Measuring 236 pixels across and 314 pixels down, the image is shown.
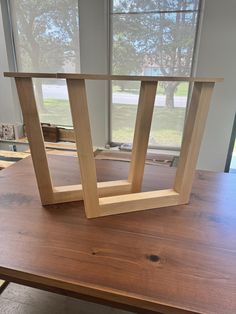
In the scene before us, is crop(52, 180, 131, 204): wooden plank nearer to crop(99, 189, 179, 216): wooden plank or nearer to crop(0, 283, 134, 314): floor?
crop(99, 189, 179, 216): wooden plank

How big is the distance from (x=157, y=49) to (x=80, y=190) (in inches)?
64.1

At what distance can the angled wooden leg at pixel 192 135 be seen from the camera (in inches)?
22.7

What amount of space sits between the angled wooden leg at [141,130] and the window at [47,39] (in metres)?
1.70

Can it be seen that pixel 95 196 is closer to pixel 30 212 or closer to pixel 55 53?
pixel 30 212

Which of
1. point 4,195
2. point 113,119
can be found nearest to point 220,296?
point 4,195

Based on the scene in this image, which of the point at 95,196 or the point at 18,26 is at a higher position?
the point at 18,26

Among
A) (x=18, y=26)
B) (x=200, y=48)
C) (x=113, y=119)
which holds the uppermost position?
(x=18, y=26)

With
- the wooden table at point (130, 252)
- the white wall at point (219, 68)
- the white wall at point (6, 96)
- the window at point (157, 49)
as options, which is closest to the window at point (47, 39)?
the white wall at point (6, 96)

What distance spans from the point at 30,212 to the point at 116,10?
186 centimetres

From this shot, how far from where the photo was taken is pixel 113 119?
220 cm

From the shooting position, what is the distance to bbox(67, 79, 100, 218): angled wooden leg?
50 cm

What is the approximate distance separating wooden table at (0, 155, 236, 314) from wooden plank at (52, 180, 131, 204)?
0.07 ft

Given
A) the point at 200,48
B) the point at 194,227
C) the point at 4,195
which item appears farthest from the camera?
the point at 200,48

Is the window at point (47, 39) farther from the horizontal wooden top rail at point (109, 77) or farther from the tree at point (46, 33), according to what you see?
the horizontal wooden top rail at point (109, 77)
